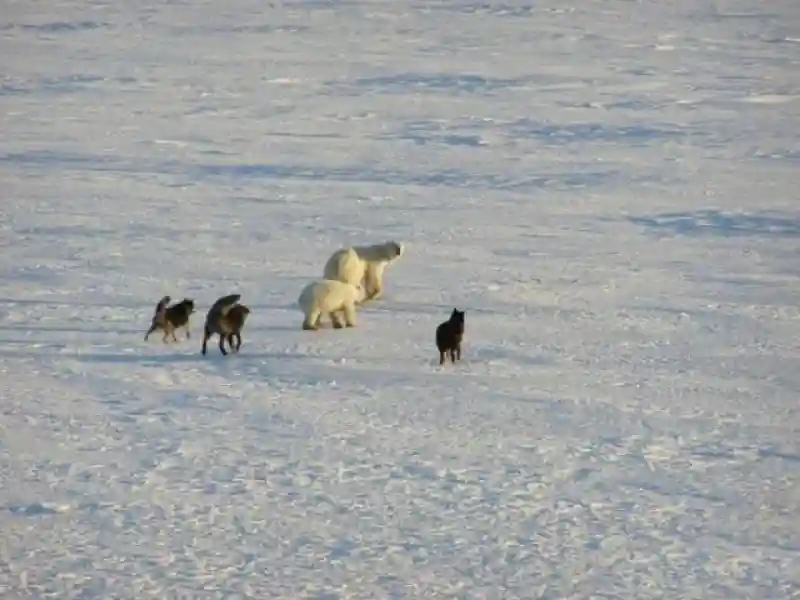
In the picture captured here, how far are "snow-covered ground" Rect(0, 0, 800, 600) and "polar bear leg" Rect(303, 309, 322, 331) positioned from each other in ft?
0.30

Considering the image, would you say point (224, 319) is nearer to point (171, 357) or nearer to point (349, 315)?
point (171, 357)

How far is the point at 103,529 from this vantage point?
766 centimetres

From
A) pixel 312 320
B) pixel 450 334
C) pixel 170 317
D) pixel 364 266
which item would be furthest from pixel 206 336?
pixel 364 266

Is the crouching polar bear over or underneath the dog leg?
over

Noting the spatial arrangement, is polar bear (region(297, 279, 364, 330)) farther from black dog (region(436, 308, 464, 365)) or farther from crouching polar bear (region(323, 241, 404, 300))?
black dog (region(436, 308, 464, 365))

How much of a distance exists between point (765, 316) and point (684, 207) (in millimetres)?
7473

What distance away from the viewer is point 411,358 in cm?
1148

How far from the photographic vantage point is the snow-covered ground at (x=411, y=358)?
743 centimetres

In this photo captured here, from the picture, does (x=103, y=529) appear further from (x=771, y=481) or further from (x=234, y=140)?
(x=234, y=140)

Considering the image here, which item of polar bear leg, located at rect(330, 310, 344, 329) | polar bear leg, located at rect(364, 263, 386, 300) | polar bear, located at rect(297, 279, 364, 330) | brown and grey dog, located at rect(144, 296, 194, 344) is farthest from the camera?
polar bear leg, located at rect(364, 263, 386, 300)

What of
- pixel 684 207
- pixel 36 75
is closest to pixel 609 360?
pixel 684 207

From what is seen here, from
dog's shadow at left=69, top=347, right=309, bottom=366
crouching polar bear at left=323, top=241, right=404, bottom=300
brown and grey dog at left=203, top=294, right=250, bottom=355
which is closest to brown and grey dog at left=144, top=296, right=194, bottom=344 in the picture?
dog's shadow at left=69, top=347, right=309, bottom=366

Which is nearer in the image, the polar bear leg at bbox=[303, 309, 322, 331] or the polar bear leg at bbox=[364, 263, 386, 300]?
the polar bear leg at bbox=[303, 309, 322, 331]

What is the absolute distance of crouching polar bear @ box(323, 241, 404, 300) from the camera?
45.2 ft
